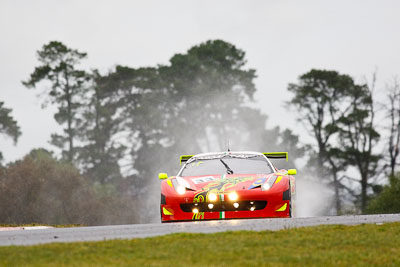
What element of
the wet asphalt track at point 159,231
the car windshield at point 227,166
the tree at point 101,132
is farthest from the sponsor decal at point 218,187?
the tree at point 101,132

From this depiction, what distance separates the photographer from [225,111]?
68.8 m

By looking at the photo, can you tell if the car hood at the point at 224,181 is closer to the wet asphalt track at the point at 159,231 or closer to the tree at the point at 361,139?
the wet asphalt track at the point at 159,231

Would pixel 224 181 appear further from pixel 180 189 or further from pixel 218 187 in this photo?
pixel 180 189

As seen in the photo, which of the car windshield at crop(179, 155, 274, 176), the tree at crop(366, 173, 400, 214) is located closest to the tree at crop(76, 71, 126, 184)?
the tree at crop(366, 173, 400, 214)

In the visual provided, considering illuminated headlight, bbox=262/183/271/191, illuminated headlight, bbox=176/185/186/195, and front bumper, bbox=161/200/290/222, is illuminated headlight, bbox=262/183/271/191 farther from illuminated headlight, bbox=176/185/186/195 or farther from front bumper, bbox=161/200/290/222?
illuminated headlight, bbox=176/185/186/195

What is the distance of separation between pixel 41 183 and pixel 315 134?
2147 cm

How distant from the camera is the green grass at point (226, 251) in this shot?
7816 mm

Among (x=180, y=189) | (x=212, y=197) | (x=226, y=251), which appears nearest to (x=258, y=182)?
(x=212, y=197)

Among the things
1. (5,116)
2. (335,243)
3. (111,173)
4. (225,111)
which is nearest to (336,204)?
(225,111)

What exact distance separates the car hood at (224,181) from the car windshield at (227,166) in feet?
1.45

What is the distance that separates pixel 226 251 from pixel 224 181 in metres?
4.90

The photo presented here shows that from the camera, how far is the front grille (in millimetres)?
12820

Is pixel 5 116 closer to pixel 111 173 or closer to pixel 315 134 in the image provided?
pixel 111 173

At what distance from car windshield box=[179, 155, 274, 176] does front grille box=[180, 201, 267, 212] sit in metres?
1.16
